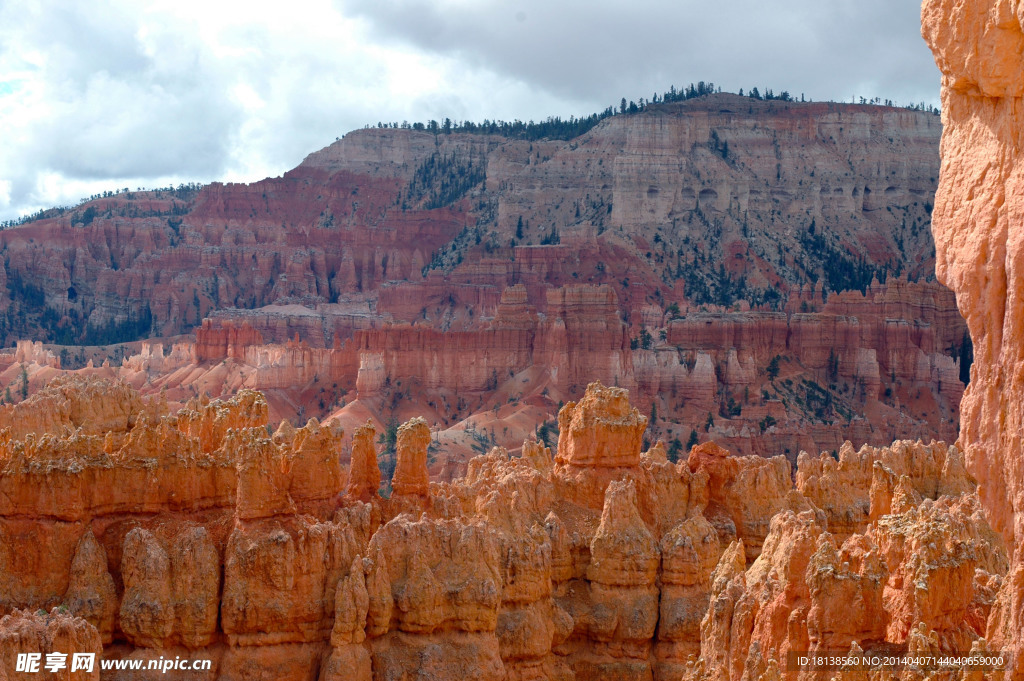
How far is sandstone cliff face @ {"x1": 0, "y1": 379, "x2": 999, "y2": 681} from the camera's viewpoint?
13977 mm

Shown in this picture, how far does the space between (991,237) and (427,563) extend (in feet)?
43.6

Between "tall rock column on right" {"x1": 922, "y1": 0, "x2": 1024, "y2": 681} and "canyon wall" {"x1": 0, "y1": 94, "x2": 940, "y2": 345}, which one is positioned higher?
"canyon wall" {"x1": 0, "y1": 94, "x2": 940, "y2": 345}

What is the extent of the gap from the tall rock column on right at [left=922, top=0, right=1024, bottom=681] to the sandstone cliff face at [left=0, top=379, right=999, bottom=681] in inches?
88.1

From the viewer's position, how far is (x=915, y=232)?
14275 centimetres

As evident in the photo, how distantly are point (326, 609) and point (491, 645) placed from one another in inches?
114

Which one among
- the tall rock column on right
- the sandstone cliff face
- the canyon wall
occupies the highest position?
the canyon wall

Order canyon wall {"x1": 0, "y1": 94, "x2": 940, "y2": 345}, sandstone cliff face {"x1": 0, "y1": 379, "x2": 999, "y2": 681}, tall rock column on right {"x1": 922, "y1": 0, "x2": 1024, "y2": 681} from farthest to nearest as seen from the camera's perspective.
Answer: canyon wall {"x1": 0, "y1": 94, "x2": 940, "y2": 345}
sandstone cliff face {"x1": 0, "y1": 379, "x2": 999, "y2": 681}
tall rock column on right {"x1": 922, "y1": 0, "x2": 1024, "y2": 681}

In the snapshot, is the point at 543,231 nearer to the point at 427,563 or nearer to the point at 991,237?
the point at 427,563

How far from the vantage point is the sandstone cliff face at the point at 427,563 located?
13977 mm

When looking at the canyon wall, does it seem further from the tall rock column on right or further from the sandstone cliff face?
the tall rock column on right

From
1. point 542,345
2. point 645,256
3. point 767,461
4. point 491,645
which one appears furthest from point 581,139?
point 491,645

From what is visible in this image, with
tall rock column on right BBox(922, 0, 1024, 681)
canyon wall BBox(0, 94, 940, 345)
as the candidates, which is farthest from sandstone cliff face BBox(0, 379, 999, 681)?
canyon wall BBox(0, 94, 940, 345)

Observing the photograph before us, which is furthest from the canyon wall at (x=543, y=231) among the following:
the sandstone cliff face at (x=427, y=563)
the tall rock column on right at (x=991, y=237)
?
the tall rock column on right at (x=991, y=237)

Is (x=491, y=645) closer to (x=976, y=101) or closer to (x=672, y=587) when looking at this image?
(x=672, y=587)
